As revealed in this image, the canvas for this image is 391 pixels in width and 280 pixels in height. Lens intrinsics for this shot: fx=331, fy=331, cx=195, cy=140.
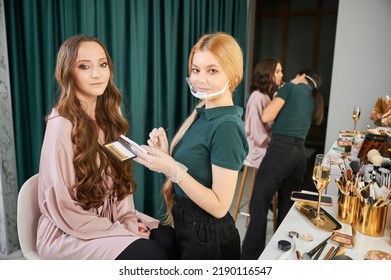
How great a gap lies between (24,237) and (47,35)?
708mm

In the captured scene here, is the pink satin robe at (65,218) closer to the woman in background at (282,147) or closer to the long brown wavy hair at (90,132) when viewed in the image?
the long brown wavy hair at (90,132)

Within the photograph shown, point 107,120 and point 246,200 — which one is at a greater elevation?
point 107,120

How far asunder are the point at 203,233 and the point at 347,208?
1.47 feet

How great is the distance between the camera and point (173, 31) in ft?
4.59

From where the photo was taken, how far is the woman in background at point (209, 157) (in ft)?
2.78

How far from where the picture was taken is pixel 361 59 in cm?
260

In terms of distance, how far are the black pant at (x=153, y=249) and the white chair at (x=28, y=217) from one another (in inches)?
10.6

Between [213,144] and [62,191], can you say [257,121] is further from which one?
[62,191]

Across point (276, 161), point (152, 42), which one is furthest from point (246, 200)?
point (152, 42)

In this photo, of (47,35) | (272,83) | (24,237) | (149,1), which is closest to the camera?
(24,237)

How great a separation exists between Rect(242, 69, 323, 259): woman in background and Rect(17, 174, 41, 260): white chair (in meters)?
1.18

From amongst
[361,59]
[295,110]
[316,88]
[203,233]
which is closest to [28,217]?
[203,233]

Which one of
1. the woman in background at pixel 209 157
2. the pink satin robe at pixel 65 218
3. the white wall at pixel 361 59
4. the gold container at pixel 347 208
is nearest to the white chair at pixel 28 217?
the pink satin robe at pixel 65 218

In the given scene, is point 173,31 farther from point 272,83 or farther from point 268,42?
point 268,42
